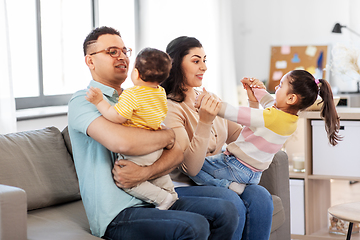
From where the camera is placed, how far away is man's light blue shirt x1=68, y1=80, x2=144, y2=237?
1.52 metres

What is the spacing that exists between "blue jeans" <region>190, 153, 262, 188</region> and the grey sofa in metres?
0.38

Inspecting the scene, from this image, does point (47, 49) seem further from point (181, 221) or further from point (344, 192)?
point (344, 192)

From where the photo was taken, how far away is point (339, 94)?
14.0 feet

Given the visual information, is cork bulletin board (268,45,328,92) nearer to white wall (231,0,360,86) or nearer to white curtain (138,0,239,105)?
white wall (231,0,360,86)

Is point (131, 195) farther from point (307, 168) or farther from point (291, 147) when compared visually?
point (291, 147)

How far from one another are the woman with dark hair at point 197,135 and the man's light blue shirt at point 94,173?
0.33 meters

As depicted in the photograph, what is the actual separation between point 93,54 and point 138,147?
44 cm

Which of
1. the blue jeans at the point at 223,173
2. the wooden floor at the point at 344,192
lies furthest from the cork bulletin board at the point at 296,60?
the blue jeans at the point at 223,173

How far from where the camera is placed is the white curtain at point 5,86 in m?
2.25

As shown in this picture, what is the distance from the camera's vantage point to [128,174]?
1492mm

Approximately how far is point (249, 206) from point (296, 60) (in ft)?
9.94

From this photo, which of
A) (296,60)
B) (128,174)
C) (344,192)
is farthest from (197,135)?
(296,60)

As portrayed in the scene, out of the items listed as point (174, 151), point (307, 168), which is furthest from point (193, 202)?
point (307, 168)

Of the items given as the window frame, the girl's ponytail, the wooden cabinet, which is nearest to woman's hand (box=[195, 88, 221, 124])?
the girl's ponytail
